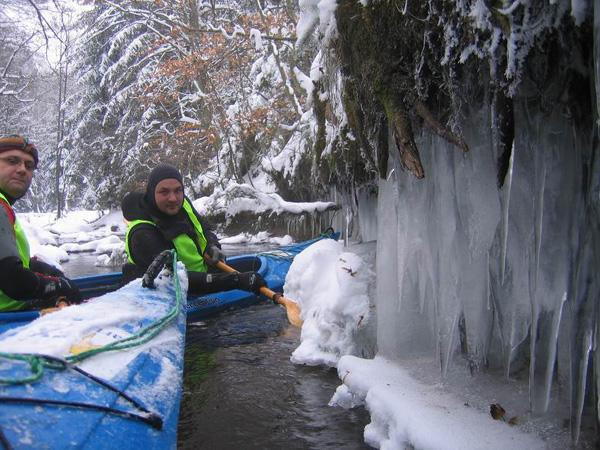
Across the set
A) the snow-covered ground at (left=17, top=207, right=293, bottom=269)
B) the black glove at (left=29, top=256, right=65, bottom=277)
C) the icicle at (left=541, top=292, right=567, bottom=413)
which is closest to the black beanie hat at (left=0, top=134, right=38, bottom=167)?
the black glove at (left=29, top=256, right=65, bottom=277)

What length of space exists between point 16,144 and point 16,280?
1.00m

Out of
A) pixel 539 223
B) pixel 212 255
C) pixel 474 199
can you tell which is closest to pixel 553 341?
pixel 539 223

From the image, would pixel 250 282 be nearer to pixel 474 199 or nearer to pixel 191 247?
pixel 191 247

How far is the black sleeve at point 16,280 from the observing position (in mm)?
2912

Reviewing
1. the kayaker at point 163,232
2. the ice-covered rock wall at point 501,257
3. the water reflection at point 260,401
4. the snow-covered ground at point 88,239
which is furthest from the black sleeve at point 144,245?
the ice-covered rock wall at point 501,257

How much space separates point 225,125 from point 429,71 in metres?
12.8

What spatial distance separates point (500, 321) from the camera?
93.6 inches

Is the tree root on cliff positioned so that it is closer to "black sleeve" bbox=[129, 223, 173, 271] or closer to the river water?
the river water

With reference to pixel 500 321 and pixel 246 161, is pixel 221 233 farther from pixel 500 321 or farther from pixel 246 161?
pixel 500 321

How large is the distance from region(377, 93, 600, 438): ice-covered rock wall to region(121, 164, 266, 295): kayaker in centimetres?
180

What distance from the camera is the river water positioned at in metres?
2.57

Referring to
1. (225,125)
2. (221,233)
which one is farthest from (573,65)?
(225,125)

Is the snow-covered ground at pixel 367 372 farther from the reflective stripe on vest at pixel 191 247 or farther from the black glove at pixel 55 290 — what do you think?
the black glove at pixel 55 290

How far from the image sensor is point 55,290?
3.62m
